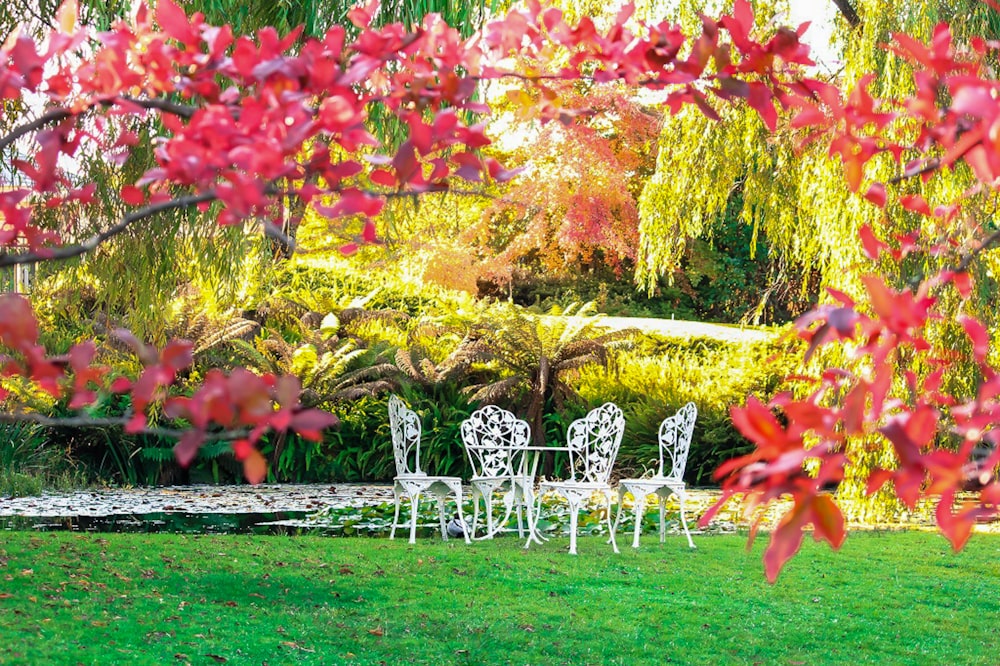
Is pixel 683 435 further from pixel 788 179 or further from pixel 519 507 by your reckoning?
pixel 788 179

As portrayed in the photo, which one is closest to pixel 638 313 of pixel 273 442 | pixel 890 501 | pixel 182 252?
pixel 273 442

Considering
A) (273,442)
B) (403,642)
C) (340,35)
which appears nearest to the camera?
(340,35)

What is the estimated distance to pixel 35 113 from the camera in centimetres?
592

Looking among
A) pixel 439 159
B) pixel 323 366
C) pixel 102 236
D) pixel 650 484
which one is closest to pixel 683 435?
pixel 650 484

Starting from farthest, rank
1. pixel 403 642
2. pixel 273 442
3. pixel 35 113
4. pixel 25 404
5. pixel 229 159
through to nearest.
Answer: pixel 273 442 < pixel 25 404 < pixel 35 113 < pixel 403 642 < pixel 229 159

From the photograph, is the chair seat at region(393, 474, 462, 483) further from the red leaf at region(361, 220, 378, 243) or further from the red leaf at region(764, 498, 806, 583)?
the red leaf at region(764, 498, 806, 583)

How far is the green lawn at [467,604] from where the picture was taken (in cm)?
443

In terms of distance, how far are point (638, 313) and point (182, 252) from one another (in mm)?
15413

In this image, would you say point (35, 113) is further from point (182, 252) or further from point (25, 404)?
point (25, 404)

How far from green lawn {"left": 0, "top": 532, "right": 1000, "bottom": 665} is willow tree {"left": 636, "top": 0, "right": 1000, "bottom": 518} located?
2.07m

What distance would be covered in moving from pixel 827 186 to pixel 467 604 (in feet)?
16.5

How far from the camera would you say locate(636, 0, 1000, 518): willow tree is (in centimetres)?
784

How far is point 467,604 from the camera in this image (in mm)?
5262

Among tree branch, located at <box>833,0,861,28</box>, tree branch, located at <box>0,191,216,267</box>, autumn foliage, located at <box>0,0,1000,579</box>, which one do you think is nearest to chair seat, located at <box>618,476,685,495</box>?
tree branch, located at <box>833,0,861,28</box>
